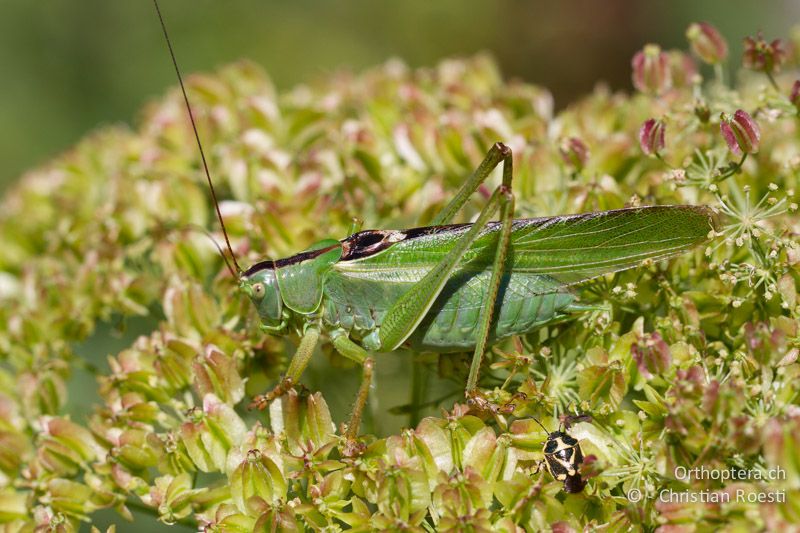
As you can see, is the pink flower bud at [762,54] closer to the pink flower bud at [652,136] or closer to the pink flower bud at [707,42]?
the pink flower bud at [707,42]

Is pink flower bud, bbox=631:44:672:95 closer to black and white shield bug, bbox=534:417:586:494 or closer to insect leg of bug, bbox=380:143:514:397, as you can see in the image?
insect leg of bug, bbox=380:143:514:397

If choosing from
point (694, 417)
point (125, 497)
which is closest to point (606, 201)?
point (694, 417)

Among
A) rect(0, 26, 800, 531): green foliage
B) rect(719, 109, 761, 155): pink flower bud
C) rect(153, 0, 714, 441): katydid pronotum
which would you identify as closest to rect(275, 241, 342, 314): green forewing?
rect(153, 0, 714, 441): katydid pronotum

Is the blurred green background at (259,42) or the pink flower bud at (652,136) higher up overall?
the blurred green background at (259,42)

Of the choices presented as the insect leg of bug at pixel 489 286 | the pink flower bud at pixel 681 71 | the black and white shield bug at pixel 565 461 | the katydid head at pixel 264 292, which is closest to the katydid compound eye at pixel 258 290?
the katydid head at pixel 264 292

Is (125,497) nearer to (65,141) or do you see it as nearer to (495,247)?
(495,247)

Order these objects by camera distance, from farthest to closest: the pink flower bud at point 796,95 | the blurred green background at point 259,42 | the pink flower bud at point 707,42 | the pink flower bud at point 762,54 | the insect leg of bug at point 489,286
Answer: the blurred green background at point 259,42
the pink flower bud at point 707,42
the pink flower bud at point 762,54
the pink flower bud at point 796,95
the insect leg of bug at point 489,286

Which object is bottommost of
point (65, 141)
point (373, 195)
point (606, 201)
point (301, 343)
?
point (301, 343)

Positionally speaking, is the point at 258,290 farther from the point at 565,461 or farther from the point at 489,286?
the point at 565,461
